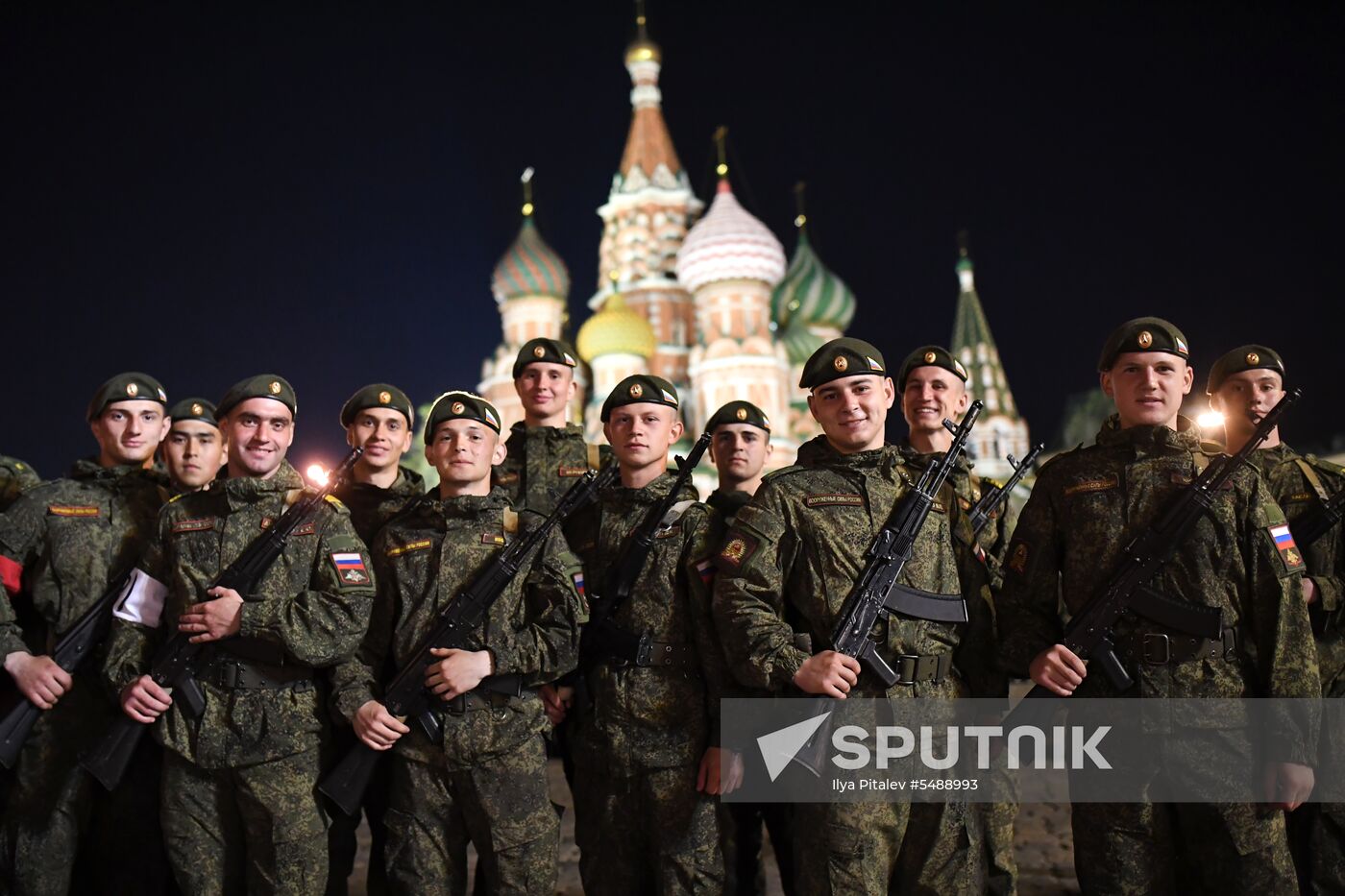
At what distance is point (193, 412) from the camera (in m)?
4.95

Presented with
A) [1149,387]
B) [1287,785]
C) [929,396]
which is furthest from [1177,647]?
[929,396]

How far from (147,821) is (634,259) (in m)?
30.9

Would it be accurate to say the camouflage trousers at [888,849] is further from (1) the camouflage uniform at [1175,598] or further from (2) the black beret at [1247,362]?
(2) the black beret at [1247,362]

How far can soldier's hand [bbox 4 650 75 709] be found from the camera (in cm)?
418

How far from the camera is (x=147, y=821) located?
4.53 meters

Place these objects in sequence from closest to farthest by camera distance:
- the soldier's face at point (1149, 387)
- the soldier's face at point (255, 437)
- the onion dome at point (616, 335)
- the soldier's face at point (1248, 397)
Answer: the soldier's face at point (1149, 387)
the soldier's face at point (255, 437)
the soldier's face at point (1248, 397)
the onion dome at point (616, 335)

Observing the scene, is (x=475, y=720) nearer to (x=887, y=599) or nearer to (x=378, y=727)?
(x=378, y=727)

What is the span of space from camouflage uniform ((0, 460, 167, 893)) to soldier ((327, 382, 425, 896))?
34.1 inches

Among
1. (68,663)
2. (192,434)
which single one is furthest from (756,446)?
(68,663)

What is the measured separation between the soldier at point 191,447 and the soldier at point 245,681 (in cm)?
74

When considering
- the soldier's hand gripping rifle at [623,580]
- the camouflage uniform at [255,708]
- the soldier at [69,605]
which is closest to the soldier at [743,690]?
the soldier's hand gripping rifle at [623,580]

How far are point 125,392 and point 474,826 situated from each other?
280cm

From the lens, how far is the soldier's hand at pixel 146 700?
387 cm

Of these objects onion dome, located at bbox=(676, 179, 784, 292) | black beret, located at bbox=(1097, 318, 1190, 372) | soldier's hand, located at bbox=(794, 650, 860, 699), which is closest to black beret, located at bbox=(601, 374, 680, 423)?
soldier's hand, located at bbox=(794, 650, 860, 699)
